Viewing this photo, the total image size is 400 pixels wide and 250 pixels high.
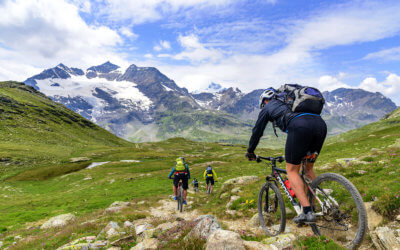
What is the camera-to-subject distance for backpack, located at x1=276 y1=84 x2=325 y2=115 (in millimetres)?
5516

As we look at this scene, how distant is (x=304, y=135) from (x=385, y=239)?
3140 millimetres

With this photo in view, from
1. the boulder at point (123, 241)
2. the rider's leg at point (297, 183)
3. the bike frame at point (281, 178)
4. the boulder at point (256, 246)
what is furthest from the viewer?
the boulder at point (123, 241)

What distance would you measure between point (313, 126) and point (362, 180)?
8735 millimetres

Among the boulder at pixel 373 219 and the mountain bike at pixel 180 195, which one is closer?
the boulder at pixel 373 219

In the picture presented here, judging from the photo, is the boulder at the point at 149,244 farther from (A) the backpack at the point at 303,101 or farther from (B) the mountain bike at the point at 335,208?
(A) the backpack at the point at 303,101

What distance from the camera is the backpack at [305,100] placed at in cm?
552

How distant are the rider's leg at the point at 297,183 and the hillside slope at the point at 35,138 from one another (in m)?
83.3

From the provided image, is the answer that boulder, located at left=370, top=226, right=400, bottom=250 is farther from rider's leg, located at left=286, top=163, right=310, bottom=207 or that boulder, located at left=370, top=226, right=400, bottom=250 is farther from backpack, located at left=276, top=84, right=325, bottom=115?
backpack, located at left=276, top=84, right=325, bottom=115

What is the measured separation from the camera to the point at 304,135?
5.42m

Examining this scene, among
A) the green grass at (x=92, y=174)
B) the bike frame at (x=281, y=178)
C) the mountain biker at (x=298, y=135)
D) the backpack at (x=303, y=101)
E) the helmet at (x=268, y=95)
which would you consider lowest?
the green grass at (x=92, y=174)

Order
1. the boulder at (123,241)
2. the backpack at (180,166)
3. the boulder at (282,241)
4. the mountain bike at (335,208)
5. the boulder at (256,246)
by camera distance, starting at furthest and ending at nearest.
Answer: the backpack at (180,166)
the boulder at (123,241)
the boulder at (282,241)
the boulder at (256,246)
the mountain bike at (335,208)

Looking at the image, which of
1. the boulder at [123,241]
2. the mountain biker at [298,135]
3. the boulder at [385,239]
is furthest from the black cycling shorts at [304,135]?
the boulder at [123,241]

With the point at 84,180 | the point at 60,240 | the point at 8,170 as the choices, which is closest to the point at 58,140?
the point at 8,170

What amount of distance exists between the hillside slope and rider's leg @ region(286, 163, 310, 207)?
8333cm
